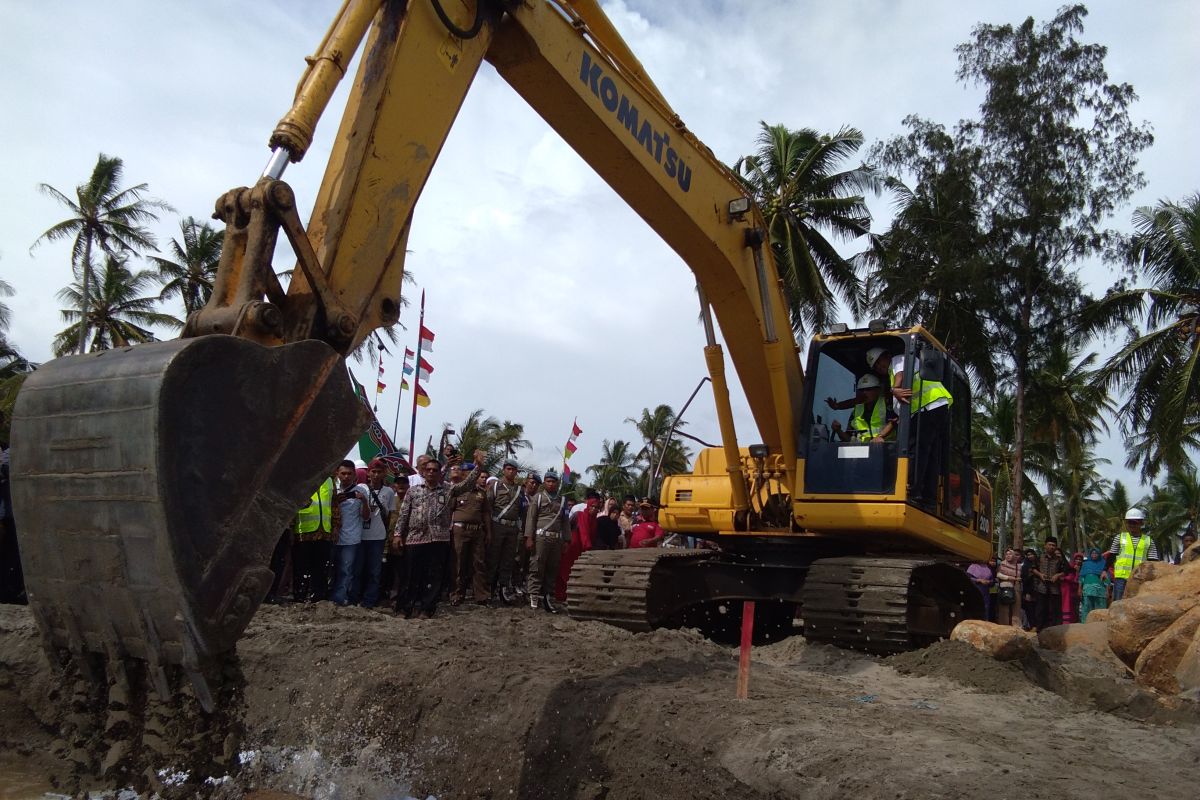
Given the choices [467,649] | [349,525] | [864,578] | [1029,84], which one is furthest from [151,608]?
[1029,84]

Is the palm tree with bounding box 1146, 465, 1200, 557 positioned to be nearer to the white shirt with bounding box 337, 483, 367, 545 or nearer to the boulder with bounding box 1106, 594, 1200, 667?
the boulder with bounding box 1106, 594, 1200, 667

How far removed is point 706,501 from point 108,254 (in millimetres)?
30619

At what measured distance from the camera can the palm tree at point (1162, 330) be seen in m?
22.7

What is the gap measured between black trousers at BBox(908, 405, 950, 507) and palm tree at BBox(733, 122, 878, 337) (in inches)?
675

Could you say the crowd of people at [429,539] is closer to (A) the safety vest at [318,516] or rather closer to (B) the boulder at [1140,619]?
(A) the safety vest at [318,516]

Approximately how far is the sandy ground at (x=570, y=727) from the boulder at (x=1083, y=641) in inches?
88.3

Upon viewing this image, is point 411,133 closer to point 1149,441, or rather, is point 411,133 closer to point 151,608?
point 151,608

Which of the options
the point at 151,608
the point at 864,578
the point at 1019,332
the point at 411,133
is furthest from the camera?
the point at 1019,332

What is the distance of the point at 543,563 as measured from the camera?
476 inches

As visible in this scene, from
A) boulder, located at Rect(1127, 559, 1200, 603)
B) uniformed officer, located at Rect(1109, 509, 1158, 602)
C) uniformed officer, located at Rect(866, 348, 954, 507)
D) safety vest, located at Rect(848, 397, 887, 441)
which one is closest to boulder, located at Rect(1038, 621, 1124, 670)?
boulder, located at Rect(1127, 559, 1200, 603)

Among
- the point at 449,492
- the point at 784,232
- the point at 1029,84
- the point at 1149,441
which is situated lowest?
the point at 449,492

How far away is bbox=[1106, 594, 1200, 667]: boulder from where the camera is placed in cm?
793

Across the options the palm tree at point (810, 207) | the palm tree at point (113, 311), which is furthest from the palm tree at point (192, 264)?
the palm tree at point (810, 207)

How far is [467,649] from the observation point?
6387 mm
